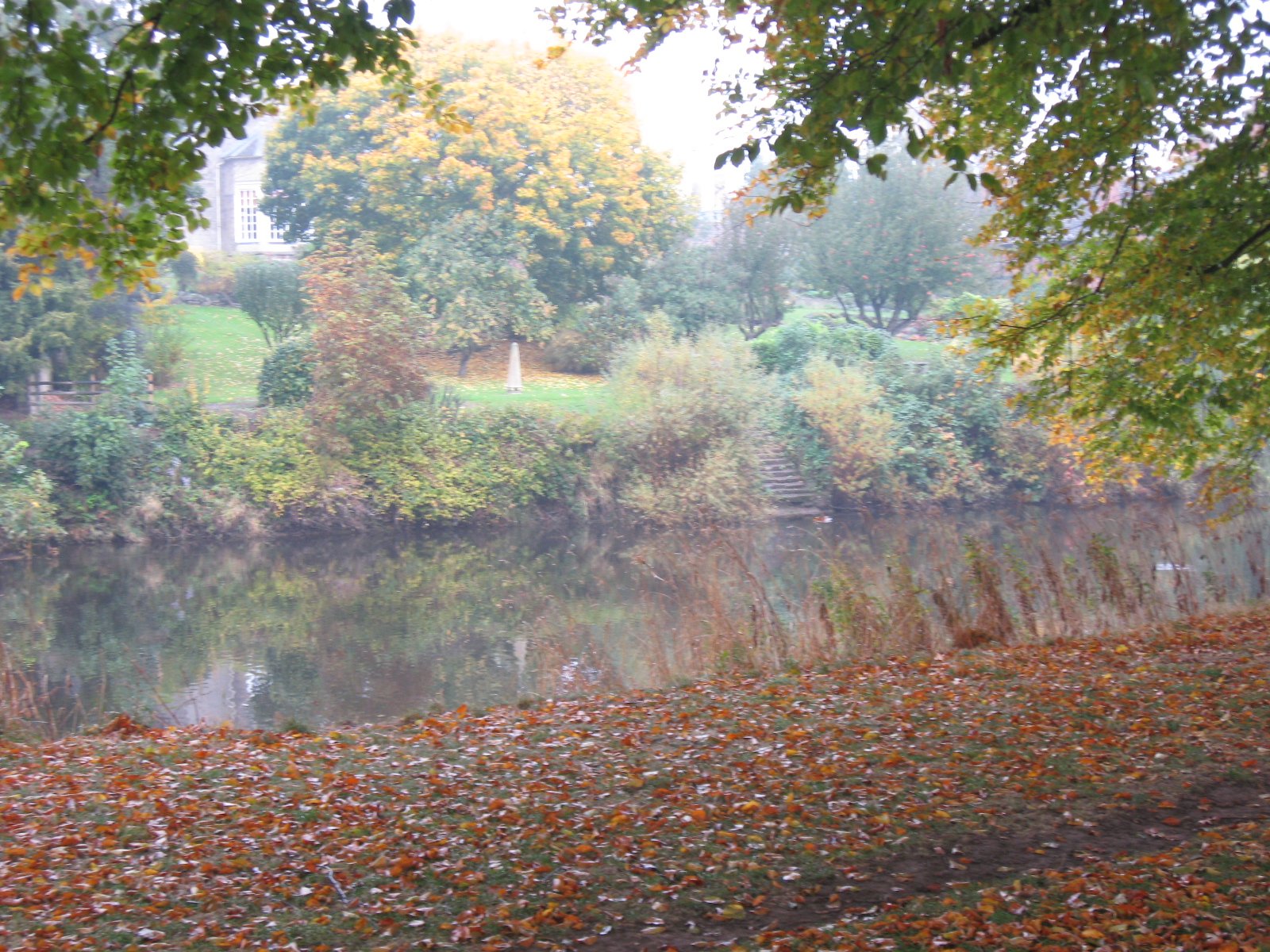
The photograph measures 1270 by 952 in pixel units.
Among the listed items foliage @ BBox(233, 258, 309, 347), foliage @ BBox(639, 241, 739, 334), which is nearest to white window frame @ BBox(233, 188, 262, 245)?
foliage @ BBox(233, 258, 309, 347)

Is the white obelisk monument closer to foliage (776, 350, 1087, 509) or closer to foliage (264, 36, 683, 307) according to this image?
foliage (264, 36, 683, 307)

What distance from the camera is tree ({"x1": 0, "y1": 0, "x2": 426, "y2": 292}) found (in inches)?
187

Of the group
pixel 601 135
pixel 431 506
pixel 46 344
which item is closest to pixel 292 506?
pixel 431 506

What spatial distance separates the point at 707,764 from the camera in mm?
6238

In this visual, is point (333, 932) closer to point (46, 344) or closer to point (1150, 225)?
point (1150, 225)

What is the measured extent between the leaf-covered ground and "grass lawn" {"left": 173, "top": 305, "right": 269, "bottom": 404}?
73.7 ft

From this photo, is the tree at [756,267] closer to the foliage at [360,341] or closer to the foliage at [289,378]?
the foliage at [360,341]

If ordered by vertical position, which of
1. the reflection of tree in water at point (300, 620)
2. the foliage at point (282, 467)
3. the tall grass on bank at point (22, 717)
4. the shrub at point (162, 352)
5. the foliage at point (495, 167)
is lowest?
the reflection of tree in water at point (300, 620)

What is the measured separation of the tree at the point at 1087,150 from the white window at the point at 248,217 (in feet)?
132

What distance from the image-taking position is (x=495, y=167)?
112 feet

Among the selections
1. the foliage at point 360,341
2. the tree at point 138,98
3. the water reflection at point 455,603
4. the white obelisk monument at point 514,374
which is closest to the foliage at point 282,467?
the foliage at point 360,341

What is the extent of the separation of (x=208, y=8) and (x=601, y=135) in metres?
31.2

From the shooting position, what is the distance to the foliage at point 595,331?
115 feet

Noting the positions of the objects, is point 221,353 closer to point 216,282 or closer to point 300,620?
point 216,282
